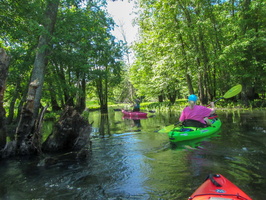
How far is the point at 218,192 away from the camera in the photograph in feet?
8.29

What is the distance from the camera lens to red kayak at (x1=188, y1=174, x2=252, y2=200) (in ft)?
8.00

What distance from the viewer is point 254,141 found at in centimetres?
694

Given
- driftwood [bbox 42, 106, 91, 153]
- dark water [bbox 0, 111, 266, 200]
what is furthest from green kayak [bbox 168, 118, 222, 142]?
driftwood [bbox 42, 106, 91, 153]

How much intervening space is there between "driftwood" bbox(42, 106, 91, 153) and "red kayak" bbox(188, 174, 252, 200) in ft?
15.8

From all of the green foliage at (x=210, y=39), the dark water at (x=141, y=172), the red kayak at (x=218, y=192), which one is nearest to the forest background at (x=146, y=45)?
the green foliage at (x=210, y=39)

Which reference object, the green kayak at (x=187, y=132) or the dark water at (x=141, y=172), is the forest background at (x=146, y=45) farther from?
the green kayak at (x=187, y=132)

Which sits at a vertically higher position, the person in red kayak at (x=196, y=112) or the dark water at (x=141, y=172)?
the person in red kayak at (x=196, y=112)

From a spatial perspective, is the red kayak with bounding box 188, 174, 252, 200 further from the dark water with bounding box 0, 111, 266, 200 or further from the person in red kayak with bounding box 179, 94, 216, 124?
the person in red kayak with bounding box 179, 94, 216, 124

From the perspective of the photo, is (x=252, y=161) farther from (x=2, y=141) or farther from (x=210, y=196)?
(x=2, y=141)

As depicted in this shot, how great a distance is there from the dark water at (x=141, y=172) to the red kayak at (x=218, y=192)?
839 millimetres

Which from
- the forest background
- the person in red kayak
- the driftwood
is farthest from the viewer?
the forest background

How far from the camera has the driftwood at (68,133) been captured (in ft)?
22.3

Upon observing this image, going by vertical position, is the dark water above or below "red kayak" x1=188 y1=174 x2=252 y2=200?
below

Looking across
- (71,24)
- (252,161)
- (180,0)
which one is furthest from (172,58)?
(252,161)
